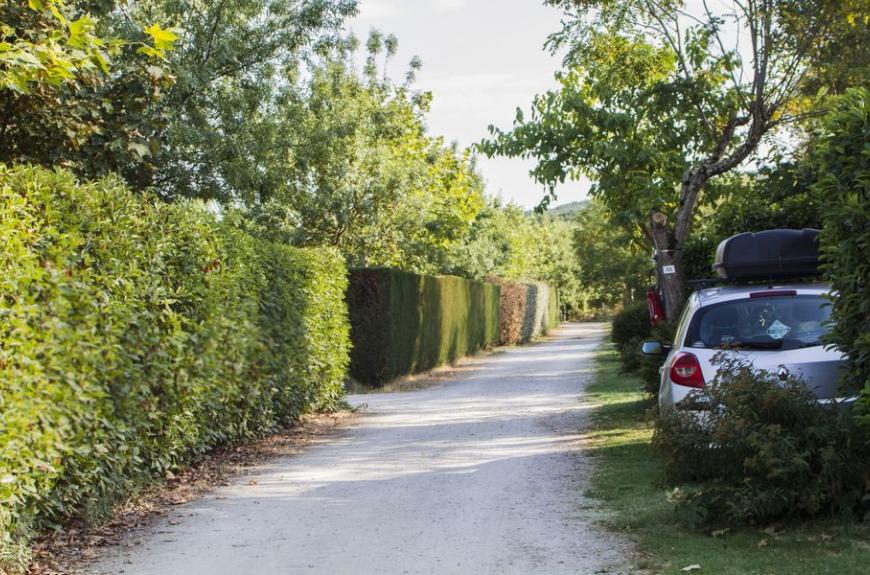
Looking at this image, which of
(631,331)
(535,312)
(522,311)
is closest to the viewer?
(631,331)

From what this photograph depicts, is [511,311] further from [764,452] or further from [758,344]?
[764,452]

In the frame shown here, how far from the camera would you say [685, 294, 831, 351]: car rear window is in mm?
8148

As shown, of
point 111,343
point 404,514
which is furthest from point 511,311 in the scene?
point 111,343

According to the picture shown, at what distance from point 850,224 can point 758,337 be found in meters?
2.01

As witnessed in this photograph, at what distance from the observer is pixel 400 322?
23047 mm

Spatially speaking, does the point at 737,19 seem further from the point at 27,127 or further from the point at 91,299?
the point at 91,299

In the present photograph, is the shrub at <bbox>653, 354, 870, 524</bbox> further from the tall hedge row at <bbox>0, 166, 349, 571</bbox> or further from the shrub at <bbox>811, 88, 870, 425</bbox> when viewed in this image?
the tall hedge row at <bbox>0, 166, 349, 571</bbox>

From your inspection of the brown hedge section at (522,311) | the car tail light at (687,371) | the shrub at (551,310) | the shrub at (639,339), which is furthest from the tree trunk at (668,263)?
the shrub at (551,310)

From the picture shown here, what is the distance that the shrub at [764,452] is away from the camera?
20.5ft

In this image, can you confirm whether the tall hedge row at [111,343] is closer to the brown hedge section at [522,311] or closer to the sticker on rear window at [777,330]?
the sticker on rear window at [777,330]

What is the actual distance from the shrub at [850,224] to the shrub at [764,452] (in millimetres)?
323

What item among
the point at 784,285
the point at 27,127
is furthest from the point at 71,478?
the point at 784,285

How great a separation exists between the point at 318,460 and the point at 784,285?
5380 mm

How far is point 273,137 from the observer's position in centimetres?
1842
